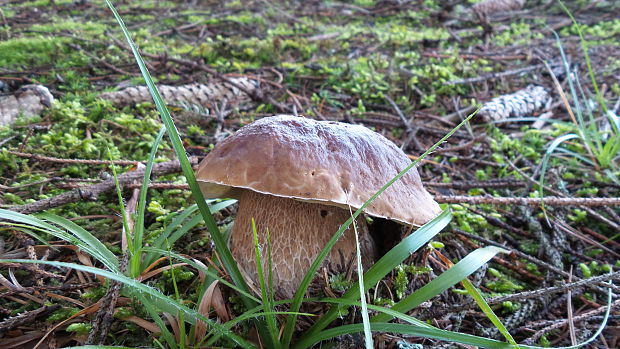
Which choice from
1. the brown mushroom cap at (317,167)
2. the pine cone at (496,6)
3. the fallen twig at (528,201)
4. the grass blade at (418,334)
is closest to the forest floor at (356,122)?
the fallen twig at (528,201)

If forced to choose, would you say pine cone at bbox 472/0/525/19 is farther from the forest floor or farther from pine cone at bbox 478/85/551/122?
pine cone at bbox 478/85/551/122

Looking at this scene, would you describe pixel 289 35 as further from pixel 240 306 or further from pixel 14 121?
pixel 240 306

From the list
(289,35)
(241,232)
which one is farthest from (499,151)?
(289,35)

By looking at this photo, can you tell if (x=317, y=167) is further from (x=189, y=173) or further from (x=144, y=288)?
(x=144, y=288)

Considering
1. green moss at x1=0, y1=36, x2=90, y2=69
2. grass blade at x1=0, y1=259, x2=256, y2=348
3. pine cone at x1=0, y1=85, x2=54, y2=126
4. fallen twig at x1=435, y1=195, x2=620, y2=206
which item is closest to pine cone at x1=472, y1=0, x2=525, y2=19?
fallen twig at x1=435, y1=195, x2=620, y2=206

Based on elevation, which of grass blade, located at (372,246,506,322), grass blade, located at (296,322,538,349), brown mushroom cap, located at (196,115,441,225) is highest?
brown mushroom cap, located at (196,115,441,225)

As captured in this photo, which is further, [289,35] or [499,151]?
[289,35]

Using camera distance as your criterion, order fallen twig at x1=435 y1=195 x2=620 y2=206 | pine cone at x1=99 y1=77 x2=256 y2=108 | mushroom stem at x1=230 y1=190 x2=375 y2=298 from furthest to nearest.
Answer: pine cone at x1=99 y1=77 x2=256 y2=108, fallen twig at x1=435 y1=195 x2=620 y2=206, mushroom stem at x1=230 y1=190 x2=375 y2=298
